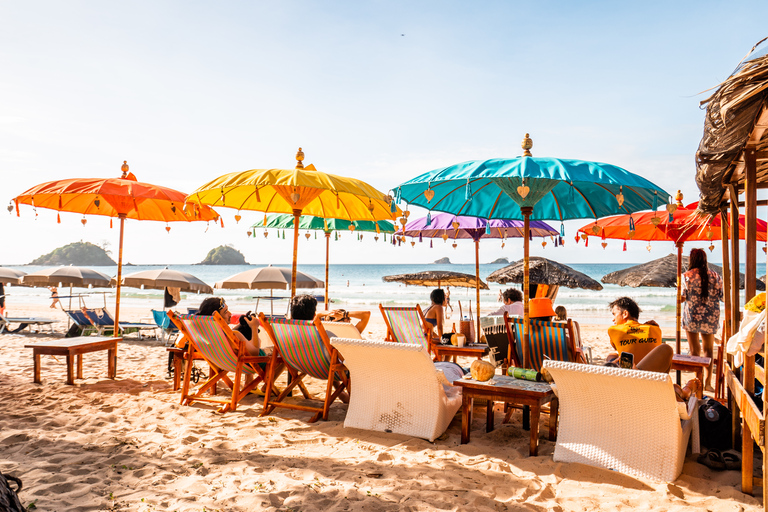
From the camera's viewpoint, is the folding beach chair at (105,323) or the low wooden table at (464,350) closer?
the low wooden table at (464,350)

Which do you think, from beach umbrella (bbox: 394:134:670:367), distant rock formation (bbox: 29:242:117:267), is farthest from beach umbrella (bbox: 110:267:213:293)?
distant rock formation (bbox: 29:242:117:267)

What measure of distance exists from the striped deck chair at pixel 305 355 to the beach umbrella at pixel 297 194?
1.08m

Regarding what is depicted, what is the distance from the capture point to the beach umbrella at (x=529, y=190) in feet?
12.2

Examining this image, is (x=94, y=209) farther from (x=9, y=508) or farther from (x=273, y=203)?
(x=9, y=508)

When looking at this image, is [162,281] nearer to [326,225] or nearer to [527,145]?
[326,225]

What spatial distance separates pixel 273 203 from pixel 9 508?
5.68 m

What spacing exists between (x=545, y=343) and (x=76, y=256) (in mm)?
98088

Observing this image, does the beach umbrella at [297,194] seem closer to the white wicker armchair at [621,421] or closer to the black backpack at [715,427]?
the white wicker armchair at [621,421]

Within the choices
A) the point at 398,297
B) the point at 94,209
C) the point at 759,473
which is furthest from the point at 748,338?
the point at 398,297

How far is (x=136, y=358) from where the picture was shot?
7801 millimetres

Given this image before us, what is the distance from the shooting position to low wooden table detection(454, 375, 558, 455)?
3.48 metres

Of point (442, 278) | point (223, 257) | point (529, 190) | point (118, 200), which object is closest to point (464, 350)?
point (529, 190)

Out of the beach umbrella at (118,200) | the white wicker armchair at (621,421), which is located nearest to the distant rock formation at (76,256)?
the beach umbrella at (118,200)

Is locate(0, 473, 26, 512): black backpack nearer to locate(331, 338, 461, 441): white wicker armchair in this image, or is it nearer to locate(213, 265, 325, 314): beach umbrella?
locate(331, 338, 461, 441): white wicker armchair
